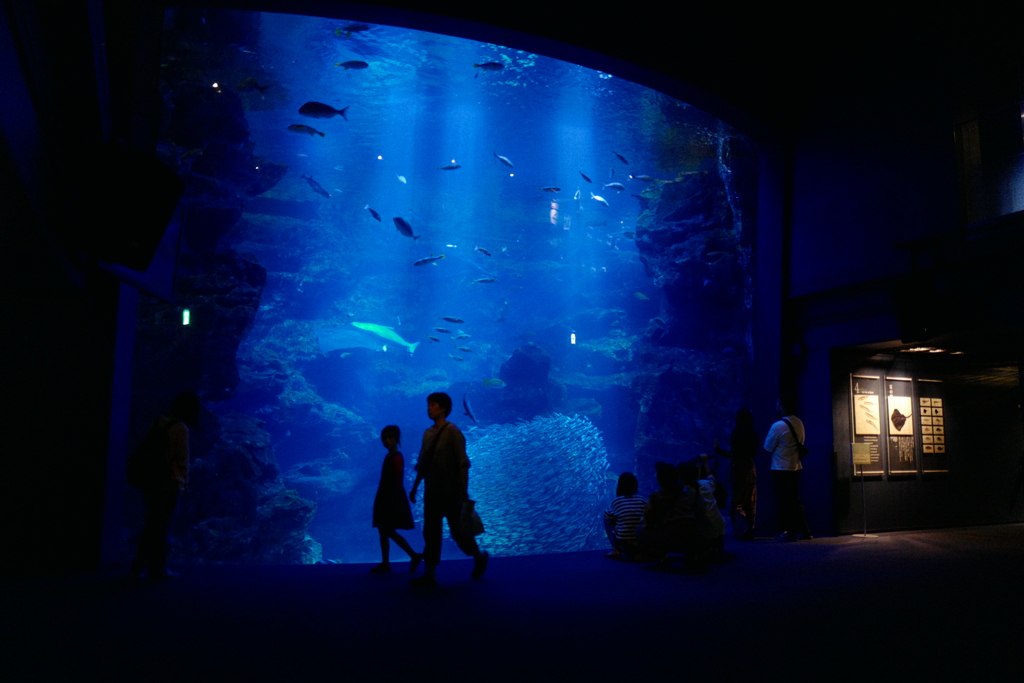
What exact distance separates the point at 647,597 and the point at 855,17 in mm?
9439

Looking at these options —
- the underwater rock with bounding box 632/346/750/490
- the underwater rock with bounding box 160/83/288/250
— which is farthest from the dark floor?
the underwater rock with bounding box 632/346/750/490

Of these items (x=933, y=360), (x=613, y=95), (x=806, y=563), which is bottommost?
(x=806, y=563)

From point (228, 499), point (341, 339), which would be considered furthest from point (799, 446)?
point (341, 339)

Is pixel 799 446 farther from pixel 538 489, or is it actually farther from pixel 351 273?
pixel 351 273

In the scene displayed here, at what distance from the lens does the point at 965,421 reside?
36.9 feet

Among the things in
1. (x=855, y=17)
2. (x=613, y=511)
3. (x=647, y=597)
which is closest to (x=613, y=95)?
(x=855, y=17)

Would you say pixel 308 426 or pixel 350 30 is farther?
Answer: pixel 308 426

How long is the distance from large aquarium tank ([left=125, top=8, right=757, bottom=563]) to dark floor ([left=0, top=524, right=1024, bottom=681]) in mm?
6925

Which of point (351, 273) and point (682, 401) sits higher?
Result: point (351, 273)

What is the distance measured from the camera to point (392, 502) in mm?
6449

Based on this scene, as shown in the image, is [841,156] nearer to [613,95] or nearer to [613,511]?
[613,511]

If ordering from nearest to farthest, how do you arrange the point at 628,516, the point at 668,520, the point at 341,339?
the point at 668,520, the point at 628,516, the point at 341,339

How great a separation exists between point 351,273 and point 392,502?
141ft

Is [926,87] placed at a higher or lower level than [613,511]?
higher
